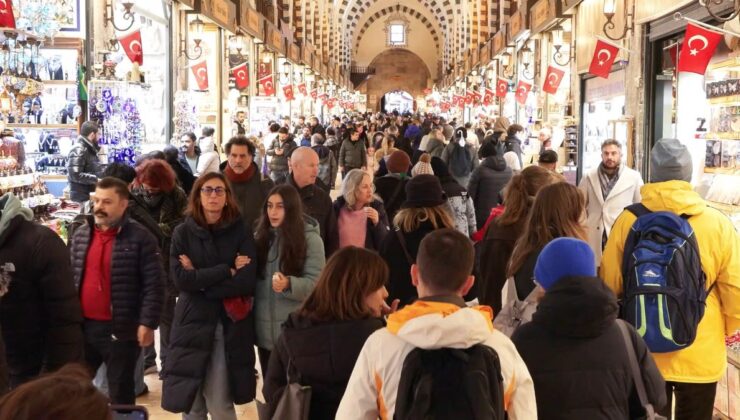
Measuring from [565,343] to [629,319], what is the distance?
1.02 meters

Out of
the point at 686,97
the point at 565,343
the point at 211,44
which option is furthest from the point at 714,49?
the point at 211,44

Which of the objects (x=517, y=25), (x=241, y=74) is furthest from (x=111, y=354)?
(x=517, y=25)

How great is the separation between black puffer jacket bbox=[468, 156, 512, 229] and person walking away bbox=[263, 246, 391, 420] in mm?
5918

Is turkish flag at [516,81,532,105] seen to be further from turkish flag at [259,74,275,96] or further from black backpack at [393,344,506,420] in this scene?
black backpack at [393,344,506,420]

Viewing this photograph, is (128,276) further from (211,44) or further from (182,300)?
(211,44)

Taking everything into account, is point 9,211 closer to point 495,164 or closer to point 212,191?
point 212,191

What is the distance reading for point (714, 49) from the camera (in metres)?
6.89

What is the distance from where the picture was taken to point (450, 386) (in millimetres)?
2346

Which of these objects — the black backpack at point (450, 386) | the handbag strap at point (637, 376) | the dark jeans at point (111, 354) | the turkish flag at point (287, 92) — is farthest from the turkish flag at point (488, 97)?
A: the black backpack at point (450, 386)

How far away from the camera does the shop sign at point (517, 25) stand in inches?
701

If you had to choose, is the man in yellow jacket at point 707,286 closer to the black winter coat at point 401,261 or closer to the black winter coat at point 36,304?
the black winter coat at point 401,261

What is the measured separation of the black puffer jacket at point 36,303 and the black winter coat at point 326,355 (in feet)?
3.50

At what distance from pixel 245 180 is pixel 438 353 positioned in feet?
14.1

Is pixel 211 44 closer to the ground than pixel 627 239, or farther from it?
farther from it
